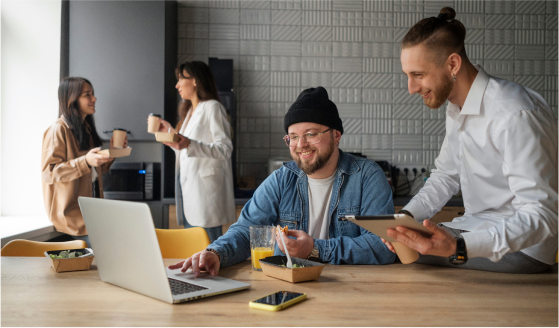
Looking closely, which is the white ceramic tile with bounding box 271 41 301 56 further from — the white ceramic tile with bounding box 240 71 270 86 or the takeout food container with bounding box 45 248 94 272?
the takeout food container with bounding box 45 248 94 272

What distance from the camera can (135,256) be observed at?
109 cm

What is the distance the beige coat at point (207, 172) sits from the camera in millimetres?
2990

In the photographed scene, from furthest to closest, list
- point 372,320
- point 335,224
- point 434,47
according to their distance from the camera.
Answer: point 335,224 → point 434,47 → point 372,320

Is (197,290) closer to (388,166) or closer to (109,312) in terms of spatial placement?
(109,312)

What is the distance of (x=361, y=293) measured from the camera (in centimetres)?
116

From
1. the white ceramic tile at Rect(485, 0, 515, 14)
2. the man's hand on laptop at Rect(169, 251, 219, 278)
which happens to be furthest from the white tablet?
the white ceramic tile at Rect(485, 0, 515, 14)

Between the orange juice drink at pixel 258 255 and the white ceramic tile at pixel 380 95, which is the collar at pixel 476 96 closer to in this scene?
the orange juice drink at pixel 258 255

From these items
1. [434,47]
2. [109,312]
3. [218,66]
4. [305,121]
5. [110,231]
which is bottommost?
[109,312]

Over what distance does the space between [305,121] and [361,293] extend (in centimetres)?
82

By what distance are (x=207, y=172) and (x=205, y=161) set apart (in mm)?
77

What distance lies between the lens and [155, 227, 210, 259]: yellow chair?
2.04 metres

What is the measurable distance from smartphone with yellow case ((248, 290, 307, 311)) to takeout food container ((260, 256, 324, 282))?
12cm

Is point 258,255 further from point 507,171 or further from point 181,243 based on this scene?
point 507,171

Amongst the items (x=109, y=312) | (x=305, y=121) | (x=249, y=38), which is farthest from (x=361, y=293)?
(x=249, y=38)
